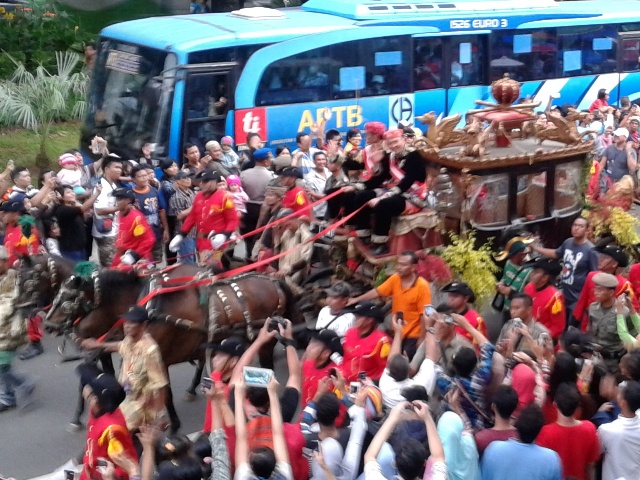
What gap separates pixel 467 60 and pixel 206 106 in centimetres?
514

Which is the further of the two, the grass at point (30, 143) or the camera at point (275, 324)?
the grass at point (30, 143)

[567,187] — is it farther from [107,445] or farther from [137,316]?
[107,445]

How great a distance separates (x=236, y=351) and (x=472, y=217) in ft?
11.8

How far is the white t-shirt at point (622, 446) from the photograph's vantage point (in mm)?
6125

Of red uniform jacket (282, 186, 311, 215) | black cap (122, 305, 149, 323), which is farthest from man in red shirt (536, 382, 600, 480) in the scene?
red uniform jacket (282, 186, 311, 215)

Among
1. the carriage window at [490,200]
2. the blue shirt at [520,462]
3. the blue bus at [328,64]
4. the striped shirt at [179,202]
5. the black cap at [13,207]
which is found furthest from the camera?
the blue bus at [328,64]

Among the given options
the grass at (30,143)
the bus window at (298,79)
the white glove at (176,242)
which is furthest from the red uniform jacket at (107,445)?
the grass at (30,143)

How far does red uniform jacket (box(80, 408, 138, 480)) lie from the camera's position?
20.4 ft

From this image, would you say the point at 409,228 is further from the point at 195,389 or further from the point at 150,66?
the point at 150,66

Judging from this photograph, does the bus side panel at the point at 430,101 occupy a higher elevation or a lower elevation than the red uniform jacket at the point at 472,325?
higher

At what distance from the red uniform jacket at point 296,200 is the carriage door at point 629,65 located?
11.4 metres

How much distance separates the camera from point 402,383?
22.0ft

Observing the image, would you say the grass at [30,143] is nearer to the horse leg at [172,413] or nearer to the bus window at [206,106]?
the bus window at [206,106]

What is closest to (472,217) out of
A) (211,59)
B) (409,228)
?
(409,228)
